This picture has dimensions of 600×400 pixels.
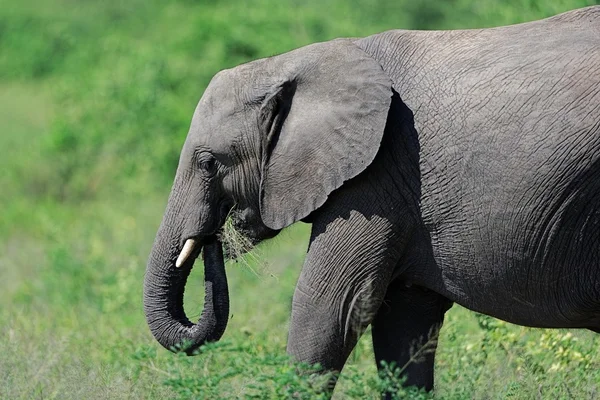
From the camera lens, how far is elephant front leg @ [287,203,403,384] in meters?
4.39

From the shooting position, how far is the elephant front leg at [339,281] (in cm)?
439

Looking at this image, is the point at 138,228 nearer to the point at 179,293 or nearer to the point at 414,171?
the point at 179,293

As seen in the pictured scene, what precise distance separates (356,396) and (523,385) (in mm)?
842

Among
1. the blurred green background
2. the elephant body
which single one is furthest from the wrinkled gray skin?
the blurred green background

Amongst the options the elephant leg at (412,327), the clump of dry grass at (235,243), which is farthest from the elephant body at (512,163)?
the clump of dry grass at (235,243)

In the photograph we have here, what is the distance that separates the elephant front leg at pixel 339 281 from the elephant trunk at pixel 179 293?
443 mm

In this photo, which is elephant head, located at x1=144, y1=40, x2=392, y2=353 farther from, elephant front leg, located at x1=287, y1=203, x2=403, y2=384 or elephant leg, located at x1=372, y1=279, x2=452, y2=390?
elephant leg, located at x1=372, y1=279, x2=452, y2=390

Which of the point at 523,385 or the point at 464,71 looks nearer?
the point at 464,71

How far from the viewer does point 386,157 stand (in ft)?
14.5

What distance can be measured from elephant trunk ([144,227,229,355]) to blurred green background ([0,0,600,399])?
121mm

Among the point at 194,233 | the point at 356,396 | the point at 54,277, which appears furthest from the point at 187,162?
the point at 54,277

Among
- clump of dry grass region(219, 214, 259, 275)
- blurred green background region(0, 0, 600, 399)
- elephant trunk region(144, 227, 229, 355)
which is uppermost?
clump of dry grass region(219, 214, 259, 275)

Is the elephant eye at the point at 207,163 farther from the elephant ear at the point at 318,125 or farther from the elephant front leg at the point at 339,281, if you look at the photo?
the elephant front leg at the point at 339,281

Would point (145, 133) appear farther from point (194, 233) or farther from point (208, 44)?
point (194, 233)
